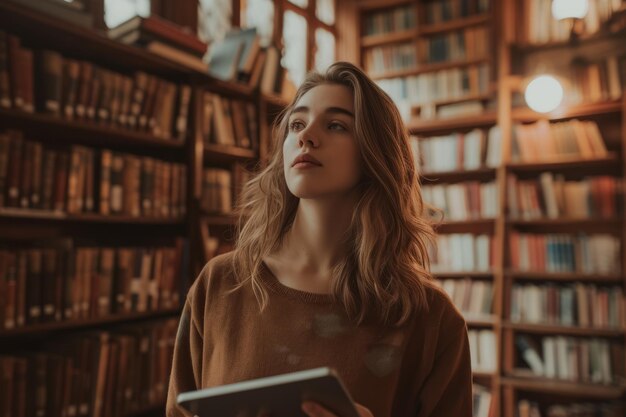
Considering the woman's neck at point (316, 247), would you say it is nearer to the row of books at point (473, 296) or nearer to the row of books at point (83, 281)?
the row of books at point (83, 281)

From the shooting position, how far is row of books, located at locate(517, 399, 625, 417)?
291 cm

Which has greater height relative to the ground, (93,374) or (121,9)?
(121,9)

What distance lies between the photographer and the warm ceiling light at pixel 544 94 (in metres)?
3.15

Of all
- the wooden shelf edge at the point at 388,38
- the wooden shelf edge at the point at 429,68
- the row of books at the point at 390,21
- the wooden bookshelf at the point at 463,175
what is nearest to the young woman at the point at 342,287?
the wooden bookshelf at the point at 463,175

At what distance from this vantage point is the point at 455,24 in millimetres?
4121

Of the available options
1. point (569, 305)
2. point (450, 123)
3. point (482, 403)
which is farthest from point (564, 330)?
point (450, 123)

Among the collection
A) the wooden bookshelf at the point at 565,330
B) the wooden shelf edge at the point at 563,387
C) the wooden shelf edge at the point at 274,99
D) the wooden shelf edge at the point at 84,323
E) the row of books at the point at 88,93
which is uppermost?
the wooden shelf edge at the point at 274,99

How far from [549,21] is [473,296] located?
215 cm

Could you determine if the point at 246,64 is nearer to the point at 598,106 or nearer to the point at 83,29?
the point at 83,29

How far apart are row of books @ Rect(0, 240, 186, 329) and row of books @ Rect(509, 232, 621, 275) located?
227 centimetres

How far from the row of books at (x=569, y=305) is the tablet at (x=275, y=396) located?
286cm

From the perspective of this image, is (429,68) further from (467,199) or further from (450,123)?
(467,199)

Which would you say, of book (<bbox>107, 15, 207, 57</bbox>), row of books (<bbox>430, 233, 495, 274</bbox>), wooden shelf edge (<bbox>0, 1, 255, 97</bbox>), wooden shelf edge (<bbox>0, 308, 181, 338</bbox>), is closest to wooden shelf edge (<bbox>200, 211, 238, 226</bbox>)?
wooden shelf edge (<bbox>0, 308, 181, 338</bbox>)

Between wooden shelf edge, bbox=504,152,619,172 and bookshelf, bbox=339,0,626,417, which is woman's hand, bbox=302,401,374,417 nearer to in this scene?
bookshelf, bbox=339,0,626,417
